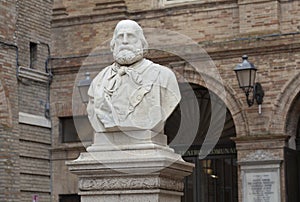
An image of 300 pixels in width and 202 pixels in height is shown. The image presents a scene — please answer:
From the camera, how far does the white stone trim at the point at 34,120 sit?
1802cm

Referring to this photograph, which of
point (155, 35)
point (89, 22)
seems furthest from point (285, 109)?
point (89, 22)

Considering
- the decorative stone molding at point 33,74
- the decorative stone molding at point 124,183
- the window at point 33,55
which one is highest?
the window at point 33,55

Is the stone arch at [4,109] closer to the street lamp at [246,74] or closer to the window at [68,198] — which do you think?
the window at [68,198]

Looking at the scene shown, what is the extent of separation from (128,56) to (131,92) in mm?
397

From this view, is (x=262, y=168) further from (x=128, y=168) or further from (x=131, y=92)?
(x=128, y=168)

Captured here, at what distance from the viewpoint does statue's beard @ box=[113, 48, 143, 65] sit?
9.43 m

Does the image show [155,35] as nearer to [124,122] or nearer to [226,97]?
[226,97]

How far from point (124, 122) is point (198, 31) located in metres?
9.09

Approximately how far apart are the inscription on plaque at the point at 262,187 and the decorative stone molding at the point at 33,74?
4.87 meters

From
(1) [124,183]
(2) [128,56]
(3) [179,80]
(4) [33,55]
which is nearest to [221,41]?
(3) [179,80]

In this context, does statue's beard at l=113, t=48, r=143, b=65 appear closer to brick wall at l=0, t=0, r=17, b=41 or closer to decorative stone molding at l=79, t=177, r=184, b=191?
decorative stone molding at l=79, t=177, r=184, b=191

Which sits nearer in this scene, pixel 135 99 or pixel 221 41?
pixel 135 99

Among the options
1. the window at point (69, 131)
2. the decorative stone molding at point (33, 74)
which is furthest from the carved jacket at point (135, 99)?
the window at point (69, 131)

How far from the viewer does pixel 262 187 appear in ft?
55.1
